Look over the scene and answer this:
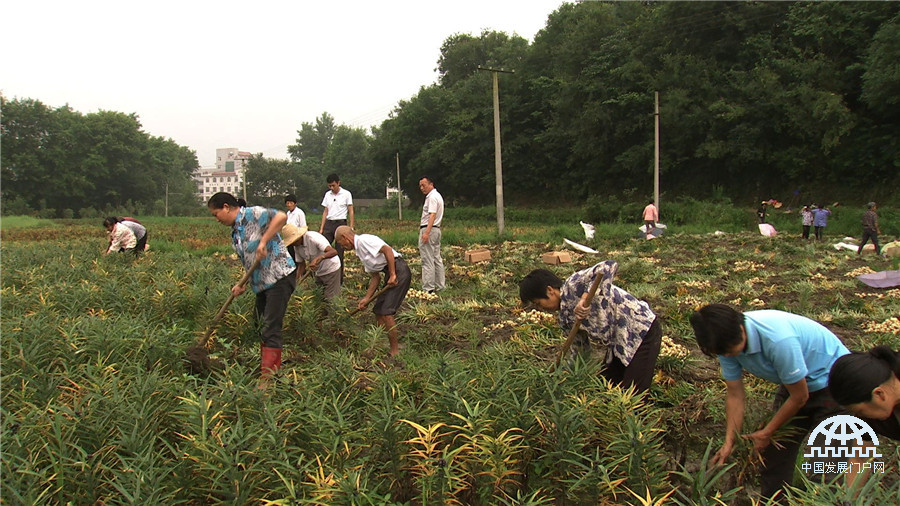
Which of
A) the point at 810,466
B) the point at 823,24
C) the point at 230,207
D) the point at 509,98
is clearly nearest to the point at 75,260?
the point at 230,207

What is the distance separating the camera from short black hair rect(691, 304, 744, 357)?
7.54 feet

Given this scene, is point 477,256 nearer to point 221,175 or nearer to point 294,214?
point 294,214

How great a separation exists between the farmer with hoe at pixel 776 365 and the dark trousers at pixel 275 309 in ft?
10.2

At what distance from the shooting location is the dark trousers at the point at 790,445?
99.1 inches

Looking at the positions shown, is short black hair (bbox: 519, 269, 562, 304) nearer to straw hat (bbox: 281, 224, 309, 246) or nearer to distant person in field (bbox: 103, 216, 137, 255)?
straw hat (bbox: 281, 224, 309, 246)

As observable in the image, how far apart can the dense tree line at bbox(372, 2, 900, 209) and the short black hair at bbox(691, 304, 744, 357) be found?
22.6 meters

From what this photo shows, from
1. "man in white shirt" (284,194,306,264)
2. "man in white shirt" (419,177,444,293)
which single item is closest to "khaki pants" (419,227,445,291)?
"man in white shirt" (419,177,444,293)

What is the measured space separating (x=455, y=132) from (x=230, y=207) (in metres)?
36.8

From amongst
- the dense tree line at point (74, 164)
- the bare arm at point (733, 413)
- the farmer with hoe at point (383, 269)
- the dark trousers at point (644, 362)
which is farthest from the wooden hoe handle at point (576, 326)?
the dense tree line at point (74, 164)

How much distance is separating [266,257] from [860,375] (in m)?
3.76

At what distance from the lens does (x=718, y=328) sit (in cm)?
230

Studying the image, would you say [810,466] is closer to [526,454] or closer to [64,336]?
[526,454]

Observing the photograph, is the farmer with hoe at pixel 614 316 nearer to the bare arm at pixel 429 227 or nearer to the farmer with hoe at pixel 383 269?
the farmer with hoe at pixel 383 269

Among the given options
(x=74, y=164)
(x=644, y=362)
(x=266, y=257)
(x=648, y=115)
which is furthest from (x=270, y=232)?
(x=74, y=164)
